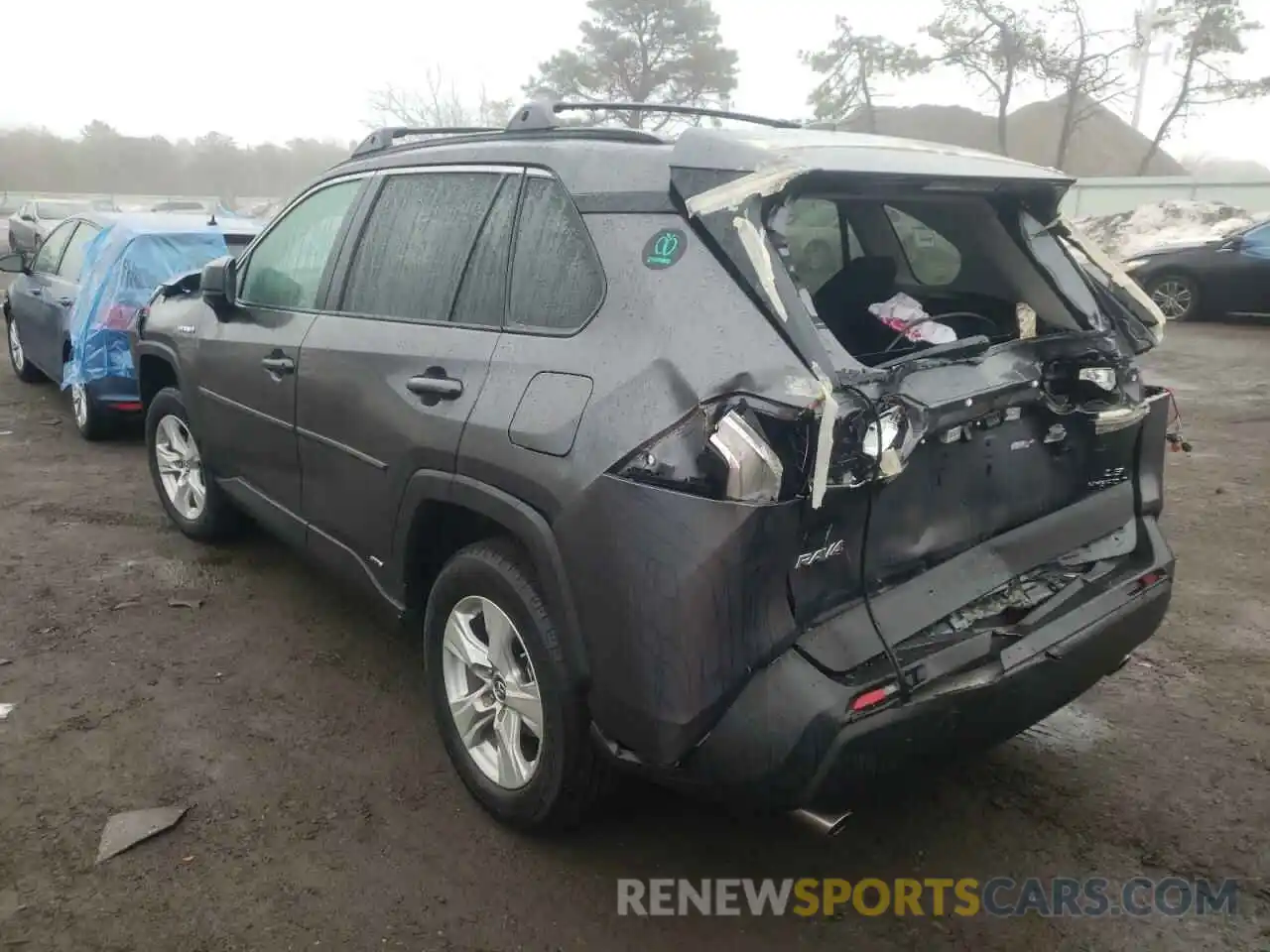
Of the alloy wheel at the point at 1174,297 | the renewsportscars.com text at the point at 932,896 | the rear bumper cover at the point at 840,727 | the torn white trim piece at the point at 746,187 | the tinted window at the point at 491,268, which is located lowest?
the renewsportscars.com text at the point at 932,896

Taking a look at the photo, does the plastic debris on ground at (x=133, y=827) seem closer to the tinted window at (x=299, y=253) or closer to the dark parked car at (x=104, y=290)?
the tinted window at (x=299, y=253)

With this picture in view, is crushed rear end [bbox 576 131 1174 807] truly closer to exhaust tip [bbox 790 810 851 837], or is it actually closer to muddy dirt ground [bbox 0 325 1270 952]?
exhaust tip [bbox 790 810 851 837]

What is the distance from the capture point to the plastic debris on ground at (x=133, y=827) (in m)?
2.67

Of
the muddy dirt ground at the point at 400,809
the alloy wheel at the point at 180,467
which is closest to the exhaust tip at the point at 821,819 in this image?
the muddy dirt ground at the point at 400,809

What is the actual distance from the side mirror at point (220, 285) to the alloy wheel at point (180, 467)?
854 millimetres

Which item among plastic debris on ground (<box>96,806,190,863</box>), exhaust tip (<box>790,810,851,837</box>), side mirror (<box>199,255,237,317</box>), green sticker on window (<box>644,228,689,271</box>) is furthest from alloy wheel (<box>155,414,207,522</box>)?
exhaust tip (<box>790,810,851,837</box>)

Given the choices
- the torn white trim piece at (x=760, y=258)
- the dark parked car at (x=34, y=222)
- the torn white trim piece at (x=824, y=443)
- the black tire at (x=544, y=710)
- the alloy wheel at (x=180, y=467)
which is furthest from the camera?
the dark parked car at (x=34, y=222)

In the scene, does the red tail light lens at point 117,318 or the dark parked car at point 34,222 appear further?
the dark parked car at point 34,222

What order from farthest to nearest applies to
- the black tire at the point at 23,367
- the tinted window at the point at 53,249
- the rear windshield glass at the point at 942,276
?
the black tire at the point at 23,367, the tinted window at the point at 53,249, the rear windshield glass at the point at 942,276

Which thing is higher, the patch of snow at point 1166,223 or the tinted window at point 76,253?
the patch of snow at point 1166,223

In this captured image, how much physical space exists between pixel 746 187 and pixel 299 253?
2249mm

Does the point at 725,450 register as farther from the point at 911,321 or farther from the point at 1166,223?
the point at 1166,223

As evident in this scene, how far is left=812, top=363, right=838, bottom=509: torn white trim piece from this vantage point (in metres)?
1.99

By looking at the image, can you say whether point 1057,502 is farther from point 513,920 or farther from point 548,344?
point 513,920
